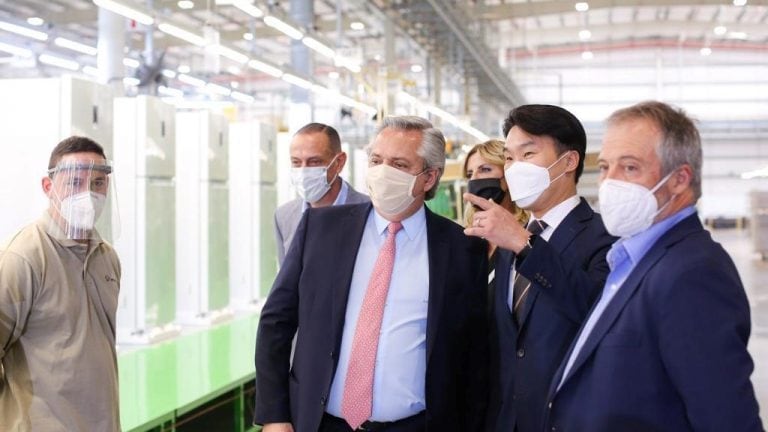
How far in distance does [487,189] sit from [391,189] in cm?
72

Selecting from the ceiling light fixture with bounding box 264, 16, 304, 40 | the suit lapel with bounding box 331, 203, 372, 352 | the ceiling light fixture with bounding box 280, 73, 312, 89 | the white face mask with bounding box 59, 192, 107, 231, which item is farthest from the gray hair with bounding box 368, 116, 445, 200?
the ceiling light fixture with bounding box 280, 73, 312, 89

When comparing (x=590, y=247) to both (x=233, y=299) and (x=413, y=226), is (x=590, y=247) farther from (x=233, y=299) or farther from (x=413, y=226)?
(x=233, y=299)

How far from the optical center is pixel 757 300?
15.0 metres

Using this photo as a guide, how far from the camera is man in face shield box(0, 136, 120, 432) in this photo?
287cm

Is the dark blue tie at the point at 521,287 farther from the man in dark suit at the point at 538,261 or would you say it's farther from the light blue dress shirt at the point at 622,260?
the light blue dress shirt at the point at 622,260

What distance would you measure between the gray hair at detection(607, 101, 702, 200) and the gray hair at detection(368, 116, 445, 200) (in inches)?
A: 31.9

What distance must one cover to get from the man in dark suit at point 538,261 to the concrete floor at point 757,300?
5039 mm

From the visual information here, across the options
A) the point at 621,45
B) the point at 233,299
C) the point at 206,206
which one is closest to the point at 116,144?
the point at 206,206

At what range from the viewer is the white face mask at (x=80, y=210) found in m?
3.05

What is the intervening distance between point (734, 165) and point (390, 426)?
36.9 m

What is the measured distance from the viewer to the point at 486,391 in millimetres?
2824

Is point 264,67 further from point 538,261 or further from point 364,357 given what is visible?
point 538,261

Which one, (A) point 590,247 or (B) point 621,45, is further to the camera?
(B) point 621,45

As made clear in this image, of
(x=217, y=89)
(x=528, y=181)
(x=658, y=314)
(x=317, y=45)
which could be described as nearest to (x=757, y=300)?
(x=317, y=45)
